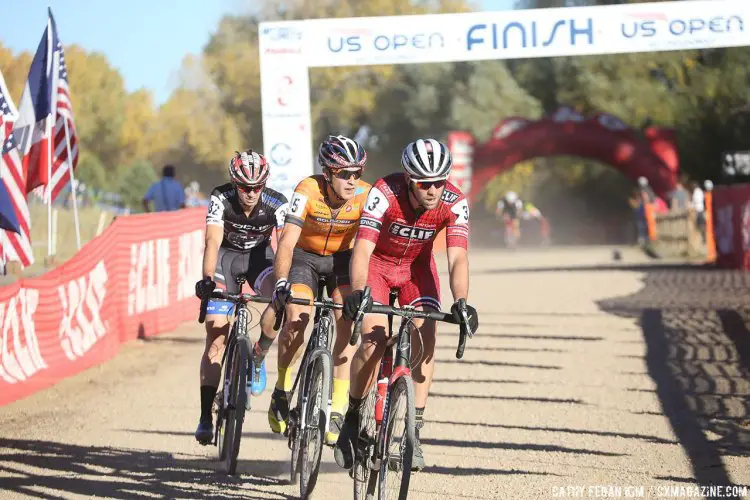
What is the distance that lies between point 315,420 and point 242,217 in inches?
71.7

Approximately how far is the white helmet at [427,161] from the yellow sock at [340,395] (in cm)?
153

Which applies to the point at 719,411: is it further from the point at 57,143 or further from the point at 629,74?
the point at 629,74

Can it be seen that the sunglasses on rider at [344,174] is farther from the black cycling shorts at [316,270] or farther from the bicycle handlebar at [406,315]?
the bicycle handlebar at [406,315]

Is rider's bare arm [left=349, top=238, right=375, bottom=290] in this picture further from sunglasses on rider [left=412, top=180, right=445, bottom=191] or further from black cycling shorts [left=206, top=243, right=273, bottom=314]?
black cycling shorts [left=206, top=243, right=273, bottom=314]

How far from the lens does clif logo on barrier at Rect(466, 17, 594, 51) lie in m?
18.1

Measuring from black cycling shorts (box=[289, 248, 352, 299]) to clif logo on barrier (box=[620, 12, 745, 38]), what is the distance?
11.3 metres

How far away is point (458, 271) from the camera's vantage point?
6.73 meters

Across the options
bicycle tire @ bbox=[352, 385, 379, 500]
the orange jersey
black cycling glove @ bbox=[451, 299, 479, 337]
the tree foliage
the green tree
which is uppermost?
the tree foliage

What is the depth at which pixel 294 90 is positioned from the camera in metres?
18.3

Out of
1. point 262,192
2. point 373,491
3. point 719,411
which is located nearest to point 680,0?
point 719,411

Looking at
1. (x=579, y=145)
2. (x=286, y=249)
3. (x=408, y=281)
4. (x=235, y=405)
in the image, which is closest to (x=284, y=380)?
(x=235, y=405)

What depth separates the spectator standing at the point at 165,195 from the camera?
18391 mm

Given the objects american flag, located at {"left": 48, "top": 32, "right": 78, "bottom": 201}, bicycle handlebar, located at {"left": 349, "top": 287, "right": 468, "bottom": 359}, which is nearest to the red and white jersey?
bicycle handlebar, located at {"left": 349, "top": 287, "right": 468, "bottom": 359}

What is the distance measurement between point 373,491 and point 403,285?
4.05ft
